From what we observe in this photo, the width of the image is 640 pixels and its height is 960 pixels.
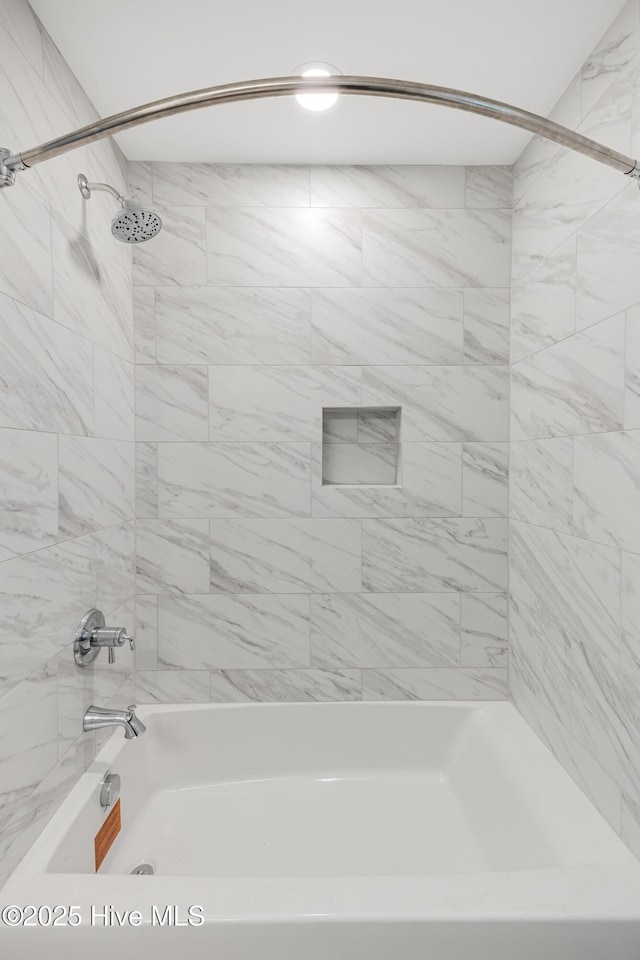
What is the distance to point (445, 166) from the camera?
193cm

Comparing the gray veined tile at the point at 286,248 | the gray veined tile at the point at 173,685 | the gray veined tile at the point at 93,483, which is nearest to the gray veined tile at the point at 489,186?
the gray veined tile at the point at 286,248

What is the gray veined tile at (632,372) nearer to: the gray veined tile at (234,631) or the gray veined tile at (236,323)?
the gray veined tile at (236,323)

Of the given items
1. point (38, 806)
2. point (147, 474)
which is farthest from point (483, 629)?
point (38, 806)

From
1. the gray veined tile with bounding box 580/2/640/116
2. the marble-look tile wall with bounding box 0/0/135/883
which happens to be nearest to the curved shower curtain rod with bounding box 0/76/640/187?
the marble-look tile wall with bounding box 0/0/135/883

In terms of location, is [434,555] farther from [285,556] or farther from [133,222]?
[133,222]

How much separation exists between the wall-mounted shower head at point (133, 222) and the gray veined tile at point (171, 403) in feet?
1.82

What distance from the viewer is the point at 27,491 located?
120 cm

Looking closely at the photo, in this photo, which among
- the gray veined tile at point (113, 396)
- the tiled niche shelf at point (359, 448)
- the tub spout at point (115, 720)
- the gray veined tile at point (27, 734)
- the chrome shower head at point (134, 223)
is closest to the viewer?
the gray veined tile at point (27, 734)

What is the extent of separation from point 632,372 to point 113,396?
4.75 feet

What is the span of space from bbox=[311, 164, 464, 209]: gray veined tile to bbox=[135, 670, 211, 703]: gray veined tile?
5.70ft

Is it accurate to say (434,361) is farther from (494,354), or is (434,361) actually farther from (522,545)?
(522,545)

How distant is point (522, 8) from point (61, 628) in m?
1.85

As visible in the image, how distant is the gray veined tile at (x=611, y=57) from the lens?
1.22 metres

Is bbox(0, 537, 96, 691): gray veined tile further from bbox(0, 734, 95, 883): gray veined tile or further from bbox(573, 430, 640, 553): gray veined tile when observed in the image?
bbox(573, 430, 640, 553): gray veined tile
